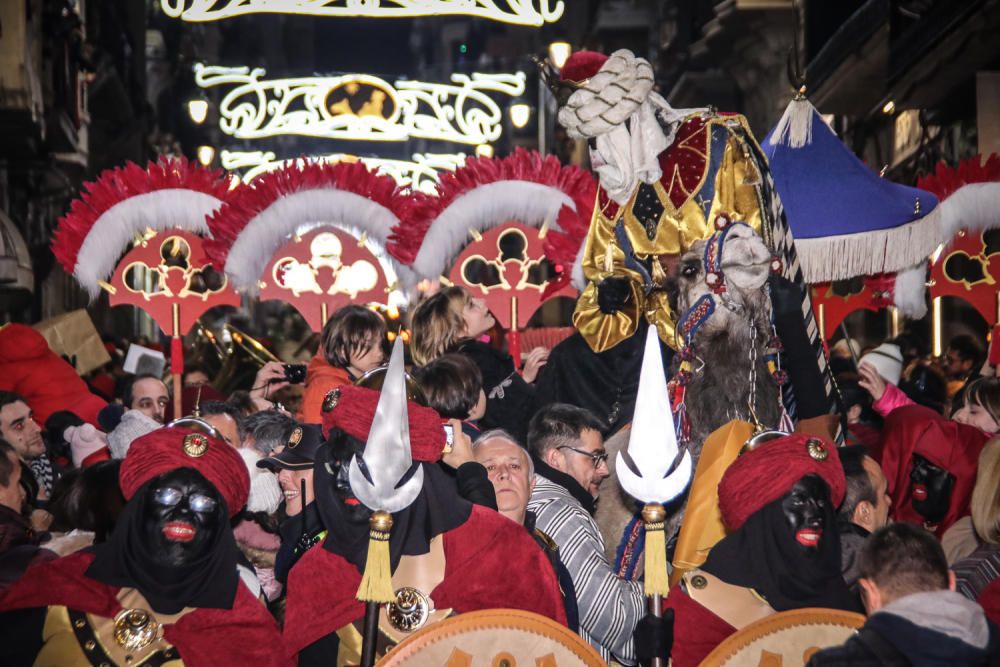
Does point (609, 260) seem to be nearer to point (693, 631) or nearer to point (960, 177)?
point (693, 631)

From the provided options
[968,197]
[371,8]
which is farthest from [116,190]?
[968,197]

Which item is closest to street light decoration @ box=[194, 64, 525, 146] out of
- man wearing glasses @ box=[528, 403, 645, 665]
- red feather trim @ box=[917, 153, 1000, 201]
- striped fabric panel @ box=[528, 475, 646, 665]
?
red feather trim @ box=[917, 153, 1000, 201]

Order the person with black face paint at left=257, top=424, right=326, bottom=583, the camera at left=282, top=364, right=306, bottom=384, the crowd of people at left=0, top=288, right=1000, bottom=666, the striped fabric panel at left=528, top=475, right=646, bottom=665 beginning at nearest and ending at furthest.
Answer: the crowd of people at left=0, top=288, right=1000, bottom=666 → the striped fabric panel at left=528, top=475, right=646, bottom=665 → the person with black face paint at left=257, top=424, right=326, bottom=583 → the camera at left=282, top=364, right=306, bottom=384

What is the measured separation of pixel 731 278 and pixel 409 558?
1885 millimetres

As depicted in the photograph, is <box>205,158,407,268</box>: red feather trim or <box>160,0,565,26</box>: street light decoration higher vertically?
<box>160,0,565,26</box>: street light decoration

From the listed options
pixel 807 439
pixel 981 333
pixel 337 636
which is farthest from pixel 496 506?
pixel 981 333

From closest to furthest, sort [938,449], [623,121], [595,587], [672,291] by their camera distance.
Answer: [595,587] < [672,291] < [623,121] < [938,449]

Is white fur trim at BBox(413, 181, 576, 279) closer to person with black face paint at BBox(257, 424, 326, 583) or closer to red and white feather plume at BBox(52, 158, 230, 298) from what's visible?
red and white feather plume at BBox(52, 158, 230, 298)

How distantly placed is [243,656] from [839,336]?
12.0 metres

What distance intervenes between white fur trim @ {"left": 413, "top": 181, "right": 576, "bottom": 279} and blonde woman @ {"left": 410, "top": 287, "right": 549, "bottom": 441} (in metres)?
0.77

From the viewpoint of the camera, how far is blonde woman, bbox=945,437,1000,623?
511 centimetres

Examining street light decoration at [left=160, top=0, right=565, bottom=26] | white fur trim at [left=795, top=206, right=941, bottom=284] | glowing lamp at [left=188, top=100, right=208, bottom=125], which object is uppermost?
street light decoration at [left=160, top=0, right=565, bottom=26]

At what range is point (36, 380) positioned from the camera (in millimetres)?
8484

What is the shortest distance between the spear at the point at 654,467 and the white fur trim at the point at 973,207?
192 inches
